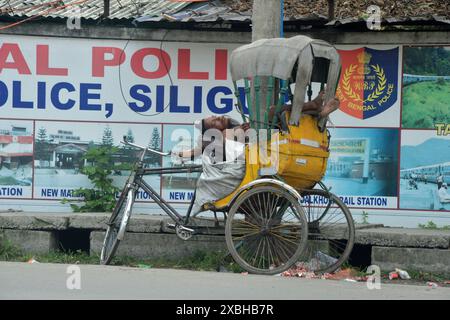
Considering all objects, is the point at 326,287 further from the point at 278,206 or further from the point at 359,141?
the point at 359,141

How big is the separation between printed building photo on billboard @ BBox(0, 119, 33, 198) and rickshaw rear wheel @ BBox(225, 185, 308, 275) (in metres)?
3.37

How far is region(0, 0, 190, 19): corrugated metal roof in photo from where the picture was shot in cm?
1033

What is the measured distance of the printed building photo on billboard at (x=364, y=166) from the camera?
9.73 metres

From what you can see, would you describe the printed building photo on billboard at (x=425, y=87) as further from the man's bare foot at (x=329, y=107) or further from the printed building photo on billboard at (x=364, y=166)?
the man's bare foot at (x=329, y=107)

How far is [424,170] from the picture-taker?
9.69m

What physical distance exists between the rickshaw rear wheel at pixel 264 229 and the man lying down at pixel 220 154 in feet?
0.81

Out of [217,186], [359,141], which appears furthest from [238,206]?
[359,141]

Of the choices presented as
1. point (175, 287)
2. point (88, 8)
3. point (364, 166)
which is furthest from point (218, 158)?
point (88, 8)

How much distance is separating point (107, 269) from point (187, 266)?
1064 millimetres

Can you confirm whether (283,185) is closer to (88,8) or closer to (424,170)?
(424,170)

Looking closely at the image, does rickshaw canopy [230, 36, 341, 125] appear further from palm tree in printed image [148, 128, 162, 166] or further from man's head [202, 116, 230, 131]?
palm tree in printed image [148, 128, 162, 166]

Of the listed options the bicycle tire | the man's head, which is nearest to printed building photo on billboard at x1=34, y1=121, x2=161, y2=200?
the bicycle tire

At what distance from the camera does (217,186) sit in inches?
307

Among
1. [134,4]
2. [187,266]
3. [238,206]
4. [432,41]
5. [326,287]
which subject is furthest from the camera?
[134,4]
